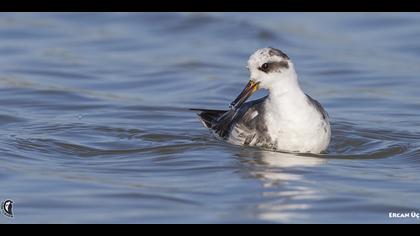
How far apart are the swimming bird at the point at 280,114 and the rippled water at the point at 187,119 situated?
0.54 ft

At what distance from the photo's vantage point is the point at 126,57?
19.8 meters

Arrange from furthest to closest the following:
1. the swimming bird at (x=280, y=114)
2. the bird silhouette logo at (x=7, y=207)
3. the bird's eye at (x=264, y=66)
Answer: the bird's eye at (x=264, y=66), the swimming bird at (x=280, y=114), the bird silhouette logo at (x=7, y=207)

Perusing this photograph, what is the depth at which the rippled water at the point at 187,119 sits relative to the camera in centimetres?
1060

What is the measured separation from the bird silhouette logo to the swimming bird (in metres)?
3.35

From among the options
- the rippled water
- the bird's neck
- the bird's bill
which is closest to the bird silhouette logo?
the rippled water

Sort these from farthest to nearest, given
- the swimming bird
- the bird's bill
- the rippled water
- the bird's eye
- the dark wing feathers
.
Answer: the dark wing feathers → the bird's bill → the bird's eye → the swimming bird → the rippled water

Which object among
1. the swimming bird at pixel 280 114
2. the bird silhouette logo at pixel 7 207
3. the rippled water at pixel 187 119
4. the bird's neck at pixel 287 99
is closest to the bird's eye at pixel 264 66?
the swimming bird at pixel 280 114

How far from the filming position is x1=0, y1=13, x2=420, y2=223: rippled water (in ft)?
34.8

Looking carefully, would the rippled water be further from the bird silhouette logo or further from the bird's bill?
the bird's bill

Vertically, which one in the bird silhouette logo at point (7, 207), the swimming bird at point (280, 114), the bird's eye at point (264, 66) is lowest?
the bird silhouette logo at point (7, 207)

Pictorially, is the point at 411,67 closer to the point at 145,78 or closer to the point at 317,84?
the point at 317,84

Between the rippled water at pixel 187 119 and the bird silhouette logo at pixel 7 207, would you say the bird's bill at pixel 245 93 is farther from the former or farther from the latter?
the bird silhouette logo at pixel 7 207

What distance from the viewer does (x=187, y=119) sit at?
15.4 metres
